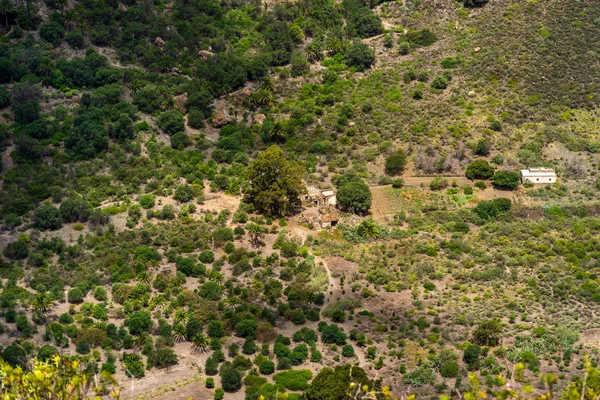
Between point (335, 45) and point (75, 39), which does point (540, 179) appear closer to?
point (335, 45)

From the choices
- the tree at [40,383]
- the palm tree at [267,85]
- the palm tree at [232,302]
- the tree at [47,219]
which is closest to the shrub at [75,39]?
the palm tree at [267,85]

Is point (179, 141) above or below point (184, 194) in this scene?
above

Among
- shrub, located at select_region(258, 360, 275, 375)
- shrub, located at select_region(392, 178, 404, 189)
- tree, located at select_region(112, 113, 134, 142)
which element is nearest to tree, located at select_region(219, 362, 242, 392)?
shrub, located at select_region(258, 360, 275, 375)

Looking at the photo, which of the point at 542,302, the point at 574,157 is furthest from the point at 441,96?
the point at 542,302

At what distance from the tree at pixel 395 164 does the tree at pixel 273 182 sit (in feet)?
38.0

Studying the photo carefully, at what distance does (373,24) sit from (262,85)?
1898 centimetres

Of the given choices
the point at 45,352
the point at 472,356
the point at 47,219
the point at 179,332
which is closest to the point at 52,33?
the point at 47,219

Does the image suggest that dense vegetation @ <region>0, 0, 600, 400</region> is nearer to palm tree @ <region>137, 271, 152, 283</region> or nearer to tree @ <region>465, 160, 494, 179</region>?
tree @ <region>465, 160, 494, 179</region>

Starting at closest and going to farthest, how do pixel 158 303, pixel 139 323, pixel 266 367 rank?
pixel 266 367 < pixel 139 323 < pixel 158 303

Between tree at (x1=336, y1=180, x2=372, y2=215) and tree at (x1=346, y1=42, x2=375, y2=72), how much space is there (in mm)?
26153

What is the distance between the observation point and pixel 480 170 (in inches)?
4798

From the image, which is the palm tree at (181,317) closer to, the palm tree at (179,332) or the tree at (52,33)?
the palm tree at (179,332)

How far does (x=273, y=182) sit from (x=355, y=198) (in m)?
8.35

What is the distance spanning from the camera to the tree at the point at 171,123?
127 m
